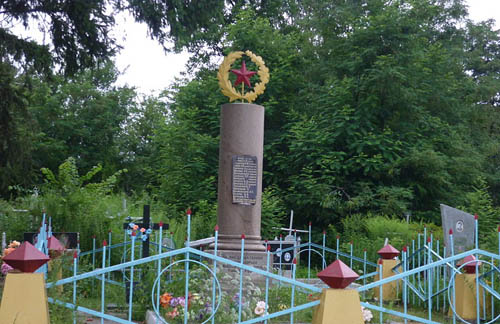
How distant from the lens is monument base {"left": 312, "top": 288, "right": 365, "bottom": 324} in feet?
14.8

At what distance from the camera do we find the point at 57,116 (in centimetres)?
2977

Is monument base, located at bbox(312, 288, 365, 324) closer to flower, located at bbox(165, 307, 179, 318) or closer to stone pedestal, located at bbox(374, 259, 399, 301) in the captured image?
flower, located at bbox(165, 307, 179, 318)

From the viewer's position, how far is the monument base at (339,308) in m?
4.50

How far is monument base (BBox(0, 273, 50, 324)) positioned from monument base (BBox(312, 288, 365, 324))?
7.29 feet

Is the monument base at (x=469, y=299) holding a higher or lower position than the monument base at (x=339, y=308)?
lower

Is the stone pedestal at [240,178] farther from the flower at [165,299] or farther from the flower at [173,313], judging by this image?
the flower at [173,313]

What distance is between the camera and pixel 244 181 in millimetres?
9719

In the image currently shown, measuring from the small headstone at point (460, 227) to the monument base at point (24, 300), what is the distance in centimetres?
689

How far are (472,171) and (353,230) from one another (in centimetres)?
506

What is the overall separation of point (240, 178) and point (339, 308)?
5.34 meters

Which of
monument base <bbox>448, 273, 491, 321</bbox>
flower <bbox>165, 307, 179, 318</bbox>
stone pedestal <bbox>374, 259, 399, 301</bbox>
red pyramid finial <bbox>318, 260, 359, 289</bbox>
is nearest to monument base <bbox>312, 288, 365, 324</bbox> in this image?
red pyramid finial <bbox>318, 260, 359, 289</bbox>

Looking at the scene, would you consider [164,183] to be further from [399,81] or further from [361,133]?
[399,81]

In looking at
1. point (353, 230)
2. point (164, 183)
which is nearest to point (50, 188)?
point (164, 183)

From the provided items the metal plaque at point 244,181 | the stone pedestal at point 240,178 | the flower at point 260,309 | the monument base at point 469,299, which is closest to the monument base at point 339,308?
the flower at point 260,309
